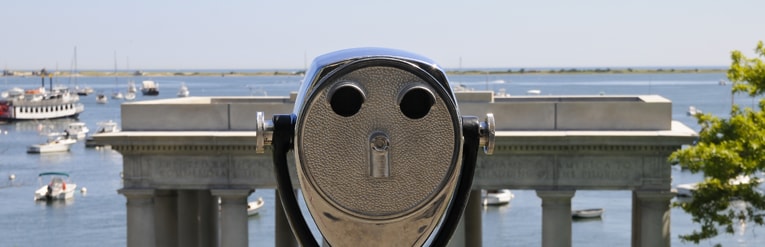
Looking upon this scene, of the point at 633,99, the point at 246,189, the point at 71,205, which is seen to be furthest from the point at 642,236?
the point at 71,205

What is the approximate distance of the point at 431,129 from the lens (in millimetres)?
3889

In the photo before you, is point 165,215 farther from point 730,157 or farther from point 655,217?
point 730,157

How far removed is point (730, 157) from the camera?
22.4 metres

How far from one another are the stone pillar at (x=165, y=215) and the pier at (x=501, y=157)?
2 cm

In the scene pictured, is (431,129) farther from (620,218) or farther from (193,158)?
(620,218)

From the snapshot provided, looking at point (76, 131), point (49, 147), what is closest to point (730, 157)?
point (49, 147)

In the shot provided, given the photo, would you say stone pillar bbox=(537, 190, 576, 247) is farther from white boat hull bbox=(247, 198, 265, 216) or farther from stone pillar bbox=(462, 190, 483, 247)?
white boat hull bbox=(247, 198, 265, 216)

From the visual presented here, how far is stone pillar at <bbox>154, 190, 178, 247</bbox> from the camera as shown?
86.1 feet

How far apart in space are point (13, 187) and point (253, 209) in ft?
72.6

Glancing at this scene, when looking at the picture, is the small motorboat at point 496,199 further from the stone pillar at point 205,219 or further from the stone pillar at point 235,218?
the stone pillar at point 235,218

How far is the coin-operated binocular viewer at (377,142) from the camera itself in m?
3.87

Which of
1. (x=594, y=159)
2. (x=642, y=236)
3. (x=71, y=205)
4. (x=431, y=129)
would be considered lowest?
(x=71, y=205)

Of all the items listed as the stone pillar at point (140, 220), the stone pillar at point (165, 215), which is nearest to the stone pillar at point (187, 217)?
the stone pillar at point (165, 215)

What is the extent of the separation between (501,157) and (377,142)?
21432 millimetres
